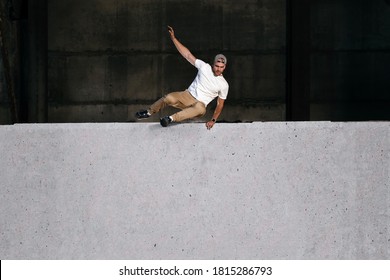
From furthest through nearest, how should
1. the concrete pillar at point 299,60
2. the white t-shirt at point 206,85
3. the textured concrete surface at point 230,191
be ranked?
the concrete pillar at point 299,60 < the white t-shirt at point 206,85 < the textured concrete surface at point 230,191

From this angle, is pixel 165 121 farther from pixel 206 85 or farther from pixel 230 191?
pixel 230 191

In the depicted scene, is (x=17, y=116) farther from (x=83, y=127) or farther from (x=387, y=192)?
(x=387, y=192)

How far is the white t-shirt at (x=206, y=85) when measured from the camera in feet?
18.0

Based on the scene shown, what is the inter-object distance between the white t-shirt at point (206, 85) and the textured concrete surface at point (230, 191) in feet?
1.28

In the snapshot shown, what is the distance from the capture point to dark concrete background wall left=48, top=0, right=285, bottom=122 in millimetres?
11156

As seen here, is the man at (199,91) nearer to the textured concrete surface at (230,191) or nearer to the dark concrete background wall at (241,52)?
the textured concrete surface at (230,191)

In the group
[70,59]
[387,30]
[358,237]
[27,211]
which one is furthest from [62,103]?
[358,237]

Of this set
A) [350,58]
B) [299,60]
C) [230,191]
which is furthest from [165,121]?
[350,58]

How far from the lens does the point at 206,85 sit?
18.1 feet

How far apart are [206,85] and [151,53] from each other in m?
5.99

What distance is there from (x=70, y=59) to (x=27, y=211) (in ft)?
21.3

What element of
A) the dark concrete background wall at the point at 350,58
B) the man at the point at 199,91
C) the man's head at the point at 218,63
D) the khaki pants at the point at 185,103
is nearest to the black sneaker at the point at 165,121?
the man at the point at 199,91

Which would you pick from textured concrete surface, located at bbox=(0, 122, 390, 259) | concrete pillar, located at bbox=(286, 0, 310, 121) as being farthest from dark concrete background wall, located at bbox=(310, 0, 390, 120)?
textured concrete surface, located at bbox=(0, 122, 390, 259)

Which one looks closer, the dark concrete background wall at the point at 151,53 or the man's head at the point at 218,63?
the man's head at the point at 218,63
